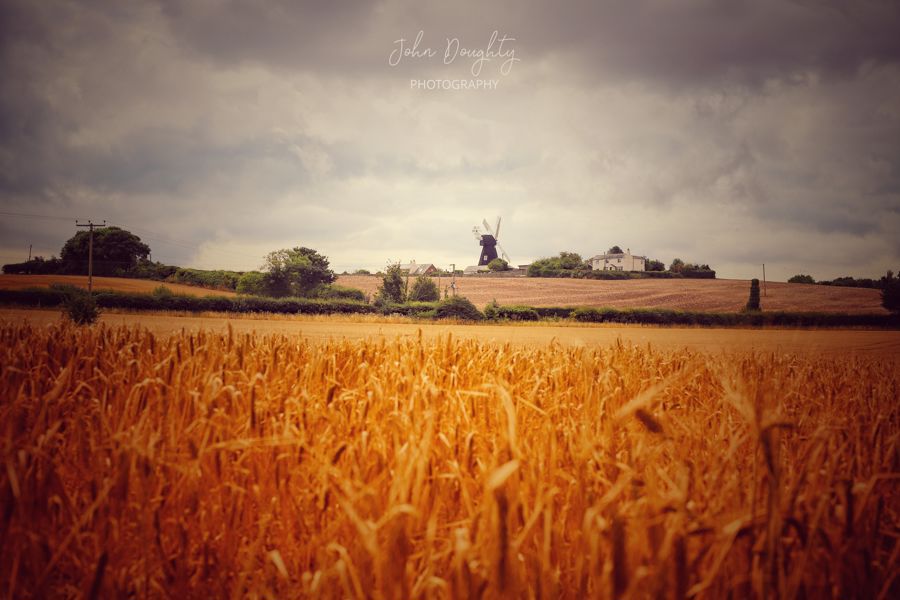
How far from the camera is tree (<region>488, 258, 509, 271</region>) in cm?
11650

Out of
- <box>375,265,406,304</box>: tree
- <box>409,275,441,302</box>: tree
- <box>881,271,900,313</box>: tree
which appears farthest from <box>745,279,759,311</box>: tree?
<box>375,265,406,304</box>: tree

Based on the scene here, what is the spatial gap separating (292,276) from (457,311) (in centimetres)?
4321

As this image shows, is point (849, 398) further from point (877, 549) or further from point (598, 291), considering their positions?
point (598, 291)

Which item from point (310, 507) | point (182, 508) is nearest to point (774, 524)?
point (310, 507)

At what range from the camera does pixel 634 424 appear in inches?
143

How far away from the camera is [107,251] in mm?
91125

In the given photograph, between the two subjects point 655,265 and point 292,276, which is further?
point 655,265

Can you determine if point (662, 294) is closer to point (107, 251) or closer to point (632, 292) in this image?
point (632, 292)

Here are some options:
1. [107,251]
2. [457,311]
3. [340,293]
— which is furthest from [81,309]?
[107,251]

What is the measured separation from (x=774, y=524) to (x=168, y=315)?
53.9 metres

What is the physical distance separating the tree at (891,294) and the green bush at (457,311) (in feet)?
158

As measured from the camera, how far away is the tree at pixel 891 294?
53.3m

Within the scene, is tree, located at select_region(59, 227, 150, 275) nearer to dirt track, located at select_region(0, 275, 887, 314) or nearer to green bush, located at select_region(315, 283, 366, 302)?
dirt track, located at select_region(0, 275, 887, 314)

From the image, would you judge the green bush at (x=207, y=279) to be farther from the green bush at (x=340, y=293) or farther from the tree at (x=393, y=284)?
the tree at (x=393, y=284)
